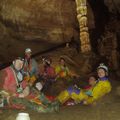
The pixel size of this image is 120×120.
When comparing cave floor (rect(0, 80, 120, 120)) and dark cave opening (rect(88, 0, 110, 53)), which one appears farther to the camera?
dark cave opening (rect(88, 0, 110, 53))

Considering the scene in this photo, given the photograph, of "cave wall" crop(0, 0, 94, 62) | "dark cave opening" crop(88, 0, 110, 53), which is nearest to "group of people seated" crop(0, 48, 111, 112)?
"cave wall" crop(0, 0, 94, 62)

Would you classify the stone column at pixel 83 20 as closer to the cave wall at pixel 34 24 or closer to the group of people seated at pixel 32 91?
the cave wall at pixel 34 24

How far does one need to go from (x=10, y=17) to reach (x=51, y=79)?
359 cm

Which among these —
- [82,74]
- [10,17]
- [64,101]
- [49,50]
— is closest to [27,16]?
[10,17]

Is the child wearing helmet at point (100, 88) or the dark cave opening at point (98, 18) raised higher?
the dark cave opening at point (98, 18)

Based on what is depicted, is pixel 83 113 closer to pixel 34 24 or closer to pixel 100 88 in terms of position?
pixel 100 88

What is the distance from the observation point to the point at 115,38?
41.2 feet

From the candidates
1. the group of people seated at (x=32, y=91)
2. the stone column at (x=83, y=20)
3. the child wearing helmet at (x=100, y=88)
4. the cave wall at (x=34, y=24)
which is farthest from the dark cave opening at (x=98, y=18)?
the child wearing helmet at (x=100, y=88)

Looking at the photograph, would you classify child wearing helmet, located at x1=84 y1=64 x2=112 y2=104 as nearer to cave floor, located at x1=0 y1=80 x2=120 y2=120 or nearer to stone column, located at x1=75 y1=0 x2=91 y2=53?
cave floor, located at x1=0 y1=80 x2=120 y2=120

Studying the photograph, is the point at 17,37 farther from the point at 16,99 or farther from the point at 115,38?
the point at 16,99

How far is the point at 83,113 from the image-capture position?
21.2 ft

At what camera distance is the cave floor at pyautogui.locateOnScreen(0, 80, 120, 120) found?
6121 mm

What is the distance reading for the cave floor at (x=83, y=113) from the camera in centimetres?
612

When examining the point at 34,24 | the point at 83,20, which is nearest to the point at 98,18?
the point at 83,20
